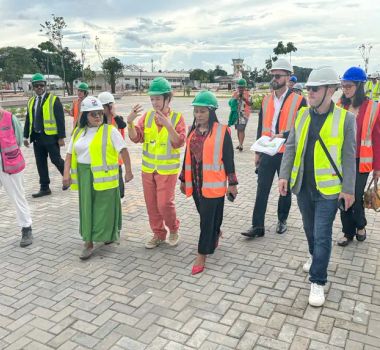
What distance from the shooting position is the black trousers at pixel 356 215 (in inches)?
172

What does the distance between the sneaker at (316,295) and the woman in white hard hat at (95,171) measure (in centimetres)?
220

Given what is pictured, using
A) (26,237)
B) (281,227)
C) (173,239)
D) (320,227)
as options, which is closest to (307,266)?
(320,227)

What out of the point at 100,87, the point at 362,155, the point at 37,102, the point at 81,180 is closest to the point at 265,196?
the point at 362,155

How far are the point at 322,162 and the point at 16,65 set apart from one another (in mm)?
64799

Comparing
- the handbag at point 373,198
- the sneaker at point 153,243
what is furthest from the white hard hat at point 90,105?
the handbag at point 373,198

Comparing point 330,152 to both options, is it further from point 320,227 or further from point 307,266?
point 307,266

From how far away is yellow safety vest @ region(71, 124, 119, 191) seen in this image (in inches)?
170

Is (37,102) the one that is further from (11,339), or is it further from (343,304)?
(343,304)

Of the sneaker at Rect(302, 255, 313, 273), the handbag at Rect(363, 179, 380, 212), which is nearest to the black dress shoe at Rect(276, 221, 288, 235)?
the sneaker at Rect(302, 255, 313, 273)

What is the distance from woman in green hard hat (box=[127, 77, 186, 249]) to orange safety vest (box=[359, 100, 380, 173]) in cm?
187

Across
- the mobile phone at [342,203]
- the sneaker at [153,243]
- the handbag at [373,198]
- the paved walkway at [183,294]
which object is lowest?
the paved walkway at [183,294]

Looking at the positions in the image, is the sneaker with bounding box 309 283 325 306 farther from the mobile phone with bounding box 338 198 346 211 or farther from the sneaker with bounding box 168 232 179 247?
the sneaker with bounding box 168 232 179 247

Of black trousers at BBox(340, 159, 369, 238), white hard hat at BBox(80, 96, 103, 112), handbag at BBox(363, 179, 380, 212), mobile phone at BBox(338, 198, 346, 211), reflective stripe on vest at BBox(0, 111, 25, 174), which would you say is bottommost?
black trousers at BBox(340, 159, 369, 238)

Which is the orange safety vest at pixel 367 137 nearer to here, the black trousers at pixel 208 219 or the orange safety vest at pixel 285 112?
the orange safety vest at pixel 285 112
